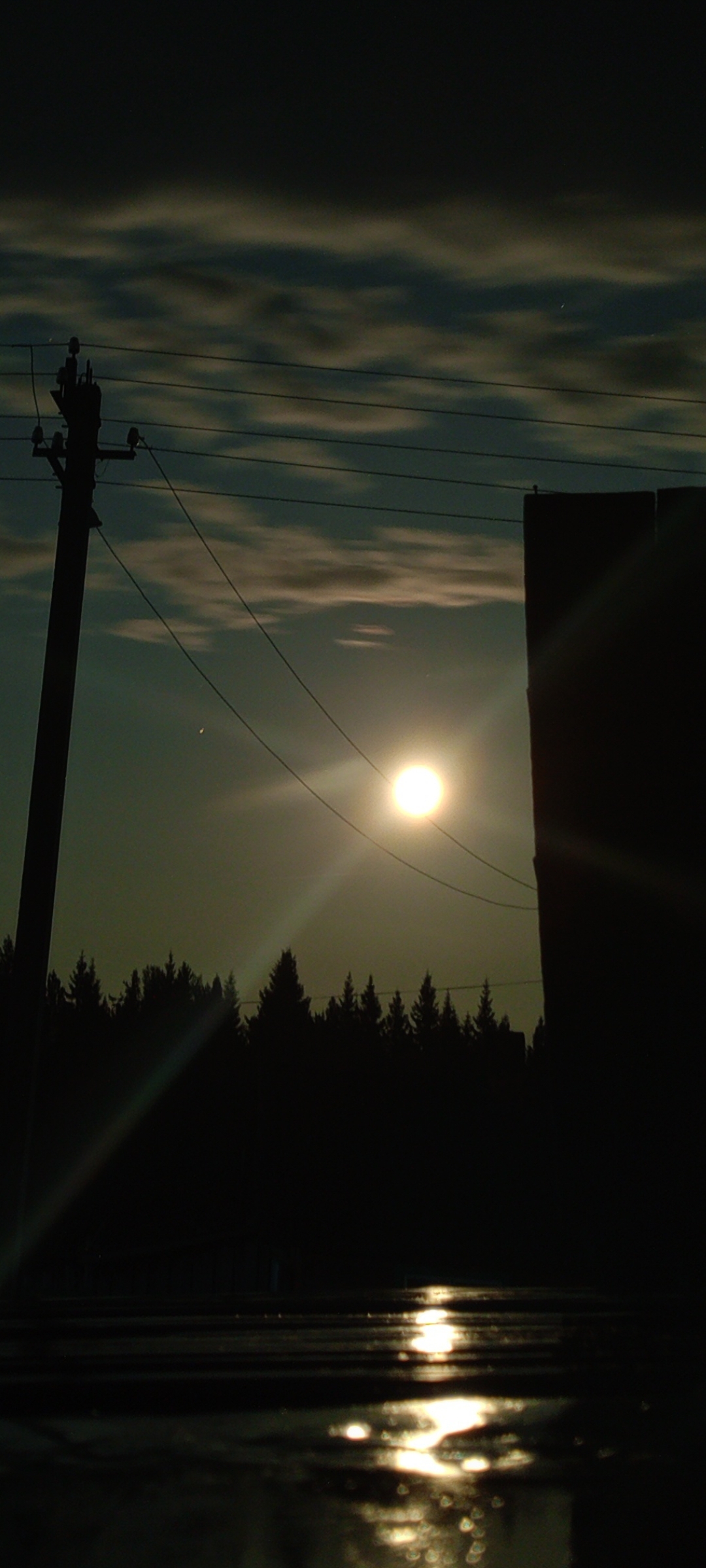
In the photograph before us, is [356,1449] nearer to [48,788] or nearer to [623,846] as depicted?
[623,846]

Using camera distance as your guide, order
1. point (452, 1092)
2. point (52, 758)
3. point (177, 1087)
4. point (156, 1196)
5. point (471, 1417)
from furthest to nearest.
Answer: point (177, 1087)
point (452, 1092)
point (156, 1196)
point (52, 758)
point (471, 1417)

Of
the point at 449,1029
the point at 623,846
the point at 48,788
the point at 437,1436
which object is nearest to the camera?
the point at 437,1436

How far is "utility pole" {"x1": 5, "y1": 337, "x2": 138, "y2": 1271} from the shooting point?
12.9 m

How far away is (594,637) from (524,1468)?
3.04 metres

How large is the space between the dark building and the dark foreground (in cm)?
53

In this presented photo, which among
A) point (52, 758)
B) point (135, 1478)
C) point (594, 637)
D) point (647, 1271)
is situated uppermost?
point (52, 758)

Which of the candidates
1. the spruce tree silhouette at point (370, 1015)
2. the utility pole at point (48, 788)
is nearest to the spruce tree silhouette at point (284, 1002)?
the spruce tree silhouette at point (370, 1015)

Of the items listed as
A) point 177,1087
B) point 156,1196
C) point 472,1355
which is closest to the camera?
point 472,1355

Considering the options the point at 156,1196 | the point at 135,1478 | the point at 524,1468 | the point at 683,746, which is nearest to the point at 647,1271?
the point at 683,746

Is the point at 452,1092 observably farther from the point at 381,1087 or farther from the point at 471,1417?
the point at 471,1417

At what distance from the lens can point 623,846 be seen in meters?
4.52

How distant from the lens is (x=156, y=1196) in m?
43.5

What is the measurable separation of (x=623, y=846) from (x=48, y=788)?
953 cm

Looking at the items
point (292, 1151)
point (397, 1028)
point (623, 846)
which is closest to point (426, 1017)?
point (397, 1028)
